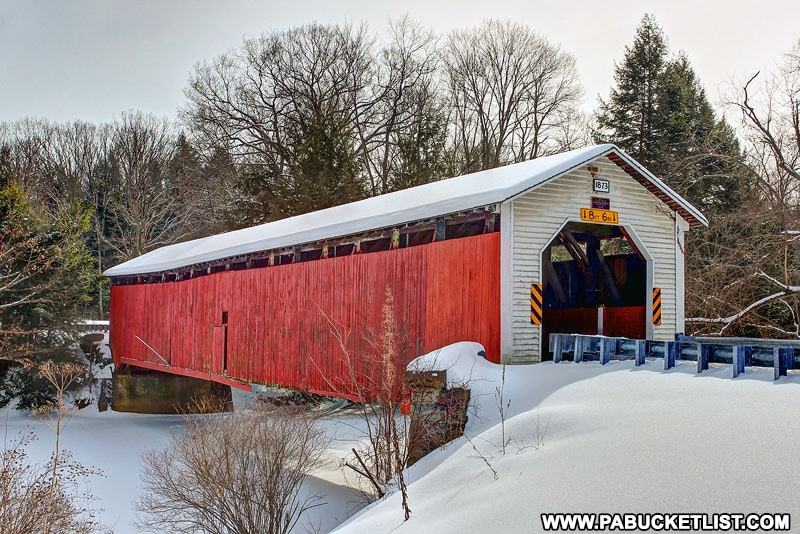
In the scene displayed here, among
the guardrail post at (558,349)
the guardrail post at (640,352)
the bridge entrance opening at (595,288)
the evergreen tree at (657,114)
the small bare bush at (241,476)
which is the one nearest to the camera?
the guardrail post at (640,352)

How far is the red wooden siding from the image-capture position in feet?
31.8

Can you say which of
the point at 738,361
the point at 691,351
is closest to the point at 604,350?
the point at 691,351

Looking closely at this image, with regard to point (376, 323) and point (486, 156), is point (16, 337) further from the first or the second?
point (486, 156)

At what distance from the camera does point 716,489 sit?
4086mm

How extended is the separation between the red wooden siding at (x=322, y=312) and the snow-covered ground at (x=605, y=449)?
1.13 m

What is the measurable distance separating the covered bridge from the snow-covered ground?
1188 mm

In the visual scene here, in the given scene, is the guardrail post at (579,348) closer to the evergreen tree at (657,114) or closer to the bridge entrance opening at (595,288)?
the bridge entrance opening at (595,288)

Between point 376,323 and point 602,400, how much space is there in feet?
16.3

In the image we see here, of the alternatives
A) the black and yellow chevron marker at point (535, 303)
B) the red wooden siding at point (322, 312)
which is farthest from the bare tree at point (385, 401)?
the black and yellow chevron marker at point (535, 303)

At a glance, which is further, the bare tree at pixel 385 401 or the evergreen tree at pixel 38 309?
the evergreen tree at pixel 38 309

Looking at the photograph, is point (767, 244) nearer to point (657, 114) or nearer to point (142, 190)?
point (657, 114)

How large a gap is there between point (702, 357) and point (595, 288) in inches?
198

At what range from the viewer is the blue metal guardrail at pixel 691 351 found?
673 cm

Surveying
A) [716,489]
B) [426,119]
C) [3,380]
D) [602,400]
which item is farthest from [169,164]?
[716,489]
